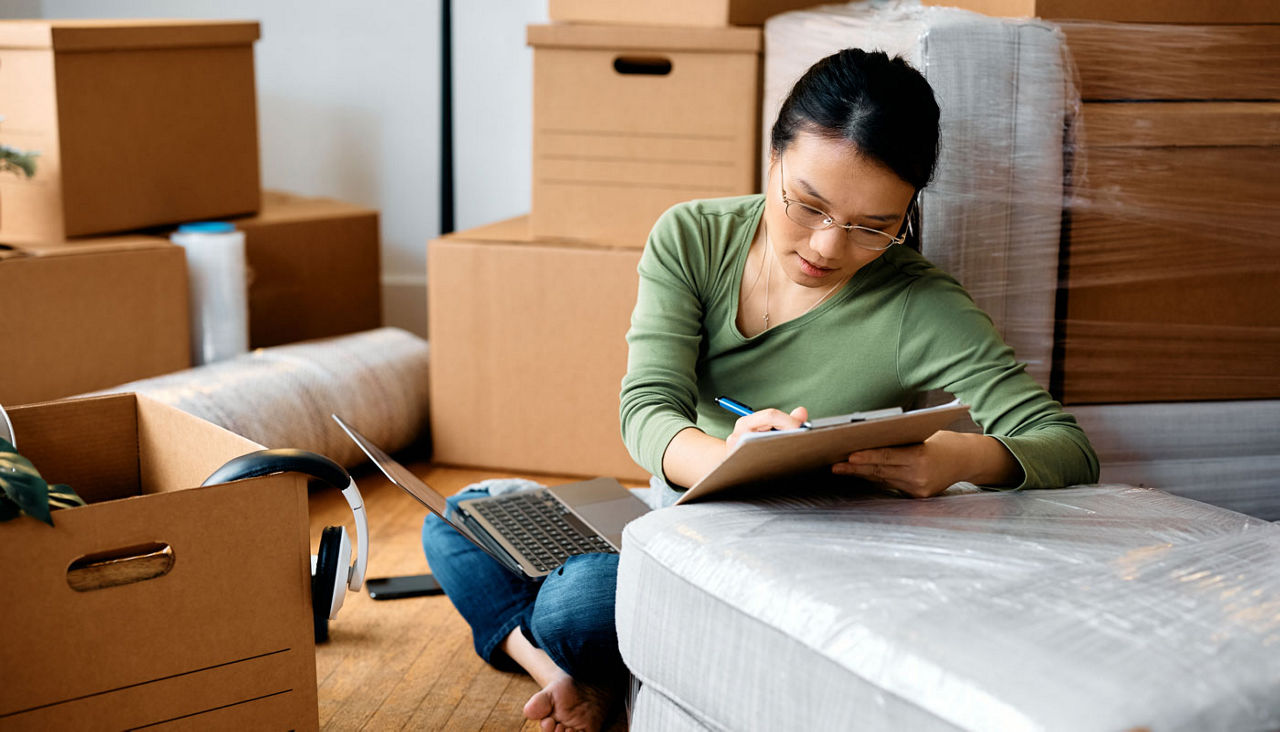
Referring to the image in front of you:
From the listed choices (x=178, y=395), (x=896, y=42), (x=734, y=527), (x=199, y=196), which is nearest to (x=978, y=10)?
(x=896, y=42)

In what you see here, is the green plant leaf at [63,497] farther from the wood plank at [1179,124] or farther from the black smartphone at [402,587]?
the wood plank at [1179,124]

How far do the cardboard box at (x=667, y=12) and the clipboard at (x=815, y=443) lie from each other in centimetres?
100

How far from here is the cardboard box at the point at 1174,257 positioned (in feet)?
4.35

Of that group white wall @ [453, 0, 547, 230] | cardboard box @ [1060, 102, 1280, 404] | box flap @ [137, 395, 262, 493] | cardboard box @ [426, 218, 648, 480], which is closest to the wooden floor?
box flap @ [137, 395, 262, 493]

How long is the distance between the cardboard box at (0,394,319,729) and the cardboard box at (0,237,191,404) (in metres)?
0.88

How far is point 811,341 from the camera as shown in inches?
46.4

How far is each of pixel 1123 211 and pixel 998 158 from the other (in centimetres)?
17

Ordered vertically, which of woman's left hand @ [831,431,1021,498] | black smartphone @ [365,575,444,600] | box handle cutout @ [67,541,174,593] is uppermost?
woman's left hand @ [831,431,1021,498]

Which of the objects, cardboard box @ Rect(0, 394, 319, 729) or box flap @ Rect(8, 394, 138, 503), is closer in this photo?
cardboard box @ Rect(0, 394, 319, 729)

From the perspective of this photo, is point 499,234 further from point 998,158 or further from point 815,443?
point 815,443

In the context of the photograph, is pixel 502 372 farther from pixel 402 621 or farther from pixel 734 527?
pixel 734 527

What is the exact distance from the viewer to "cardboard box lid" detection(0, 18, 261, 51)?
6.00 ft

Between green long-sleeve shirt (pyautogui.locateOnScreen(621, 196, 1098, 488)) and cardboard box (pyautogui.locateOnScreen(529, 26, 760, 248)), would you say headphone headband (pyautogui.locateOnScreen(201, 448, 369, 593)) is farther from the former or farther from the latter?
cardboard box (pyautogui.locateOnScreen(529, 26, 760, 248))

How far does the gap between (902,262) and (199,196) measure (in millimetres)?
1403
